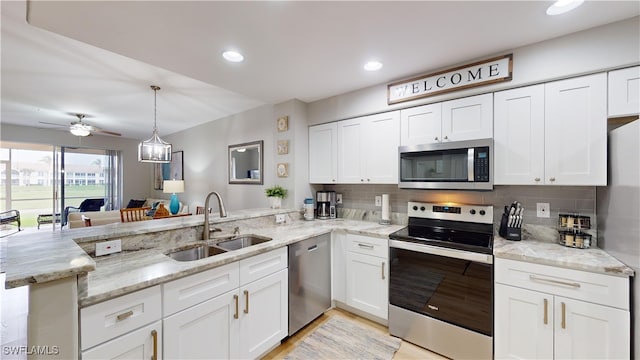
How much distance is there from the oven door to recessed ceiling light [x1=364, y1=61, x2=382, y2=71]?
63.5 inches

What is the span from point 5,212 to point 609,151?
9129 mm

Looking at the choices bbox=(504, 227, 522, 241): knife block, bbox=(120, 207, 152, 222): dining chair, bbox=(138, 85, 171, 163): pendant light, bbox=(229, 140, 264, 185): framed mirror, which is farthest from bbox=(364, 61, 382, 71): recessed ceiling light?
bbox=(120, 207, 152, 222): dining chair

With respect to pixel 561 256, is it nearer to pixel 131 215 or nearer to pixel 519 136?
pixel 519 136

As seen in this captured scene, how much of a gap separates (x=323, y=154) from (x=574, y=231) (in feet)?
7.95

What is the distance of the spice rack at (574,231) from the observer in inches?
68.4

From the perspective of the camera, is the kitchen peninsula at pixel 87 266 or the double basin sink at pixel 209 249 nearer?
the kitchen peninsula at pixel 87 266

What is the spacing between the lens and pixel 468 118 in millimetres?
2127

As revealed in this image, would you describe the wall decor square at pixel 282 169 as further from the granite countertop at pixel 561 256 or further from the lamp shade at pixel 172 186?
the lamp shade at pixel 172 186

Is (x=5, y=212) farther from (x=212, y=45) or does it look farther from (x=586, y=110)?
(x=586, y=110)

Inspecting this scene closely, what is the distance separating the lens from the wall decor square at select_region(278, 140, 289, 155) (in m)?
3.21

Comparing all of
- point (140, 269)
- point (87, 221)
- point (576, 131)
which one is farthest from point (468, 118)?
point (87, 221)

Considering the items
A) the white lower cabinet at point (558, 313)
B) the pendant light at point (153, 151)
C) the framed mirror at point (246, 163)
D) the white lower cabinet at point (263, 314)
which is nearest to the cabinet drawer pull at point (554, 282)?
the white lower cabinet at point (558, 313)

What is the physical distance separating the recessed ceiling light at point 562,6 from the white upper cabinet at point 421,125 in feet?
2.93

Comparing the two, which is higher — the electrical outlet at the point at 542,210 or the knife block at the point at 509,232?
the electrical outlet at the point at 542,210
